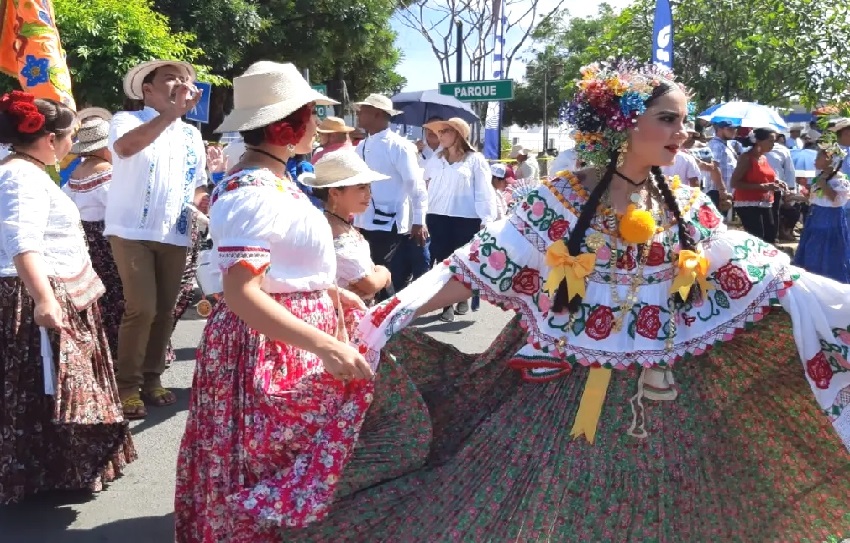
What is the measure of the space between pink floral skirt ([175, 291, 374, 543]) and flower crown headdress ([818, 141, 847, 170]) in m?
7.37

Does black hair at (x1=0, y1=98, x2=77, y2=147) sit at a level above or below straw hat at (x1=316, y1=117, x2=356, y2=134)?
above

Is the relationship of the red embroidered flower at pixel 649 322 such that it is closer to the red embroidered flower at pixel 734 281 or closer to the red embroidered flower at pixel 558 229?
the red embroidered flower at pixel 734 281

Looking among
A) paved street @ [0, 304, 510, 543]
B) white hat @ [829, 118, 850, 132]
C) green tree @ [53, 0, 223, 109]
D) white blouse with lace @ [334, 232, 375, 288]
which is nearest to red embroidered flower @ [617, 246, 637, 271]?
white blouse with lace @ [334, 232, 375, 288]

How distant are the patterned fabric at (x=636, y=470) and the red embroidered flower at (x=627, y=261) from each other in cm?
37

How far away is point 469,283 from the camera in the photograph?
10.2ft

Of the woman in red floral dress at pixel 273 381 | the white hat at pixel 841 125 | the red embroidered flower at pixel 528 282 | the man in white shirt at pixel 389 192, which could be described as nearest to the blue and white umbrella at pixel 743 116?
the white hat at pixel 841 125

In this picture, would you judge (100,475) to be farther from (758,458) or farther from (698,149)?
(698,149)

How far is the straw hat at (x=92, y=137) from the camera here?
539cm

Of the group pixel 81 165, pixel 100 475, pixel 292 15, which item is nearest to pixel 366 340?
pixel 100 475

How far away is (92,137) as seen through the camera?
540 centimetres

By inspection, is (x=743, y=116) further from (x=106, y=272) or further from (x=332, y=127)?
(x=106, y=272)

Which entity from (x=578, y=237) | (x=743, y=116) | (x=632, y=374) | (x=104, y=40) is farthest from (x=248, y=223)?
(x=743, y=116)

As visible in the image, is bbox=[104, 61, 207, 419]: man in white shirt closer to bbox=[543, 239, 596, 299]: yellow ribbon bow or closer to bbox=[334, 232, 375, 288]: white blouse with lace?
bbox=[334, 232, 375, 288]: white blouse with lace

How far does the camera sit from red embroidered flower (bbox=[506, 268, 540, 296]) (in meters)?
3.15
